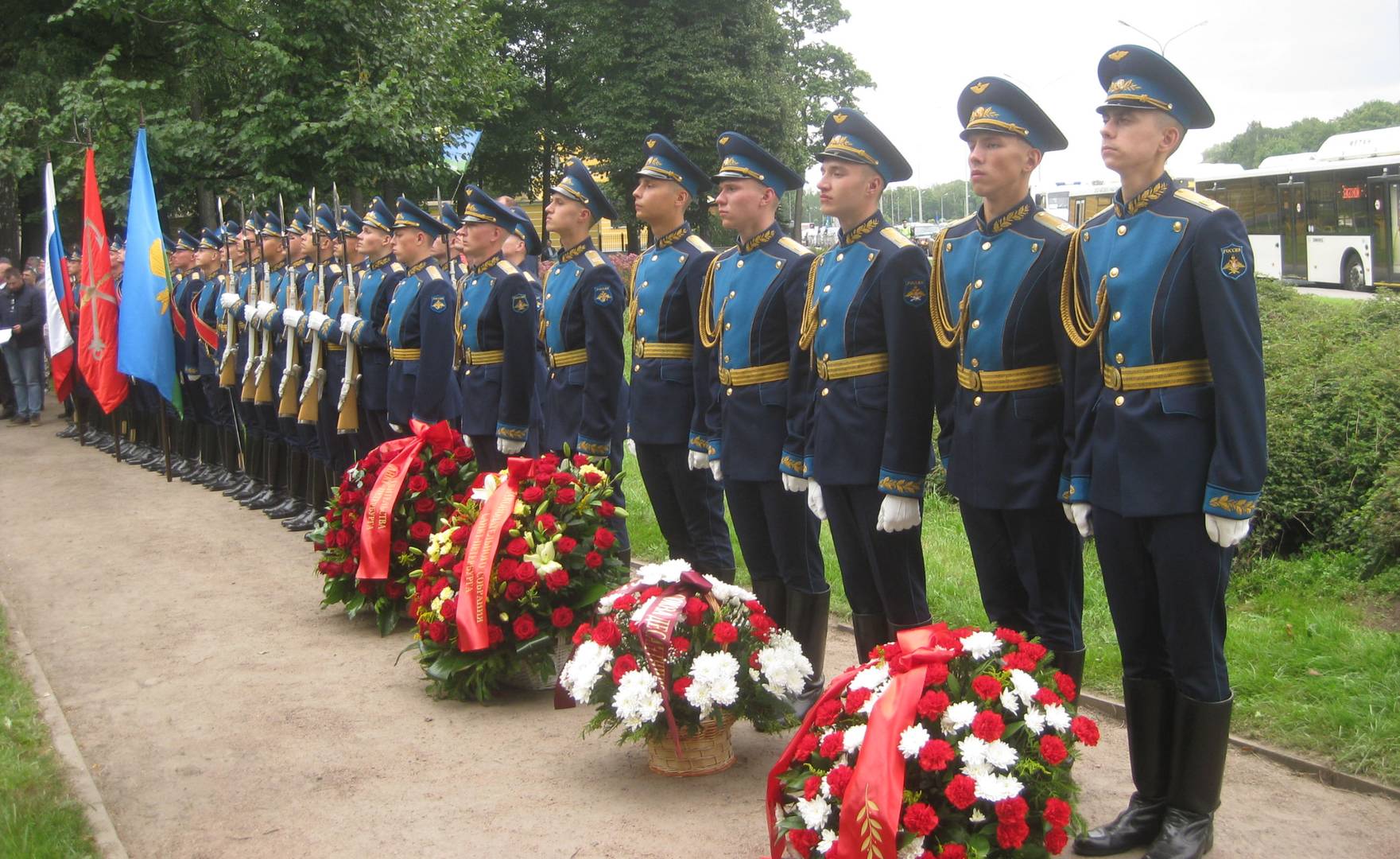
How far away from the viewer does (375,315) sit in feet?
29.0

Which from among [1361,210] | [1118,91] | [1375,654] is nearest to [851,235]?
[1118,91]

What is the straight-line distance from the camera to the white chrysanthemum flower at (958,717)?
3.44 metres

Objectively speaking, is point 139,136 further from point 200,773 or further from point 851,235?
point 851,235

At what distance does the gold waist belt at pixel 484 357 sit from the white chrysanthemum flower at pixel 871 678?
4.08 metres

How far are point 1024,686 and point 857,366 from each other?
58.9 inches

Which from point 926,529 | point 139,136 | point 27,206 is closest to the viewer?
point 926,529

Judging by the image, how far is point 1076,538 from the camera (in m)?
4.23

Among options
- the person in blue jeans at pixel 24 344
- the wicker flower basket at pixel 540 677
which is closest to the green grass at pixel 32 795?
the wicker flower basket at pixel 540 677

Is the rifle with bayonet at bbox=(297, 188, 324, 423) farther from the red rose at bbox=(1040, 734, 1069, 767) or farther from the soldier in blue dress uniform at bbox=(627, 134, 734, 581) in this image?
the red rose at bbox=(1040, 734, 1069, 767)

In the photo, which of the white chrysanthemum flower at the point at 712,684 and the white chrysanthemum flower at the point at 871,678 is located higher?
the white chrysanthemum flower at the point at 871,678

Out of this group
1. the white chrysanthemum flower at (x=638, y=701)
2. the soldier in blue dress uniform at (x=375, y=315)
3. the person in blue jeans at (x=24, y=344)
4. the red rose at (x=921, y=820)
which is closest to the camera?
the red rose at (x=921, y=820)

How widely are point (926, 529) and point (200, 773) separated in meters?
4.65

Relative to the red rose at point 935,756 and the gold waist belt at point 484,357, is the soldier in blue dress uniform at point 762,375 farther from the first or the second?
the gold waist belt at point 484,357

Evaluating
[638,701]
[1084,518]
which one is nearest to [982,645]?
[1084,518]
